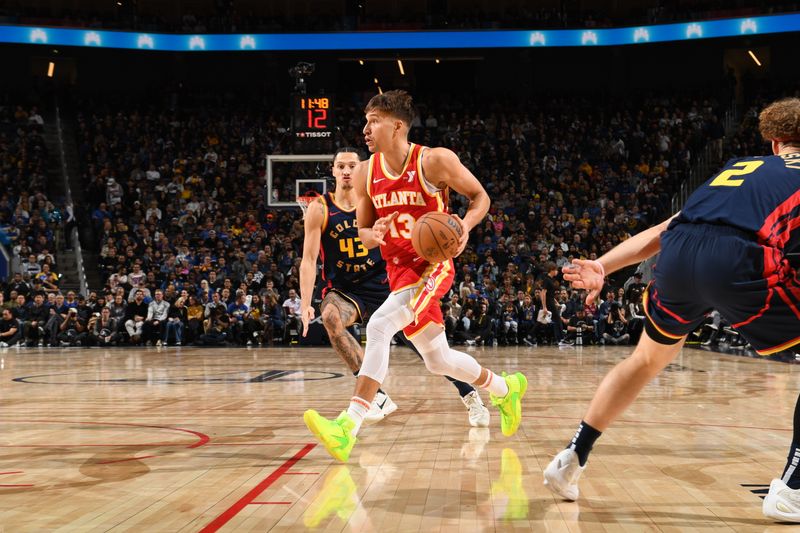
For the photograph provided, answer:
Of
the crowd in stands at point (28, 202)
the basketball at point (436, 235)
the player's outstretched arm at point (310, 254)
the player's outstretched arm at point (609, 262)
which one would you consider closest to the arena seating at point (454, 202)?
the crowd in stands at point (28, 202)

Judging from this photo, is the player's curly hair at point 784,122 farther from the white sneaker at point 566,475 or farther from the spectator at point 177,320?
the spectator at point 177,320

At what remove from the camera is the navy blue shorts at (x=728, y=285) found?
319 cm

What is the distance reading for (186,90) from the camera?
94.9ft

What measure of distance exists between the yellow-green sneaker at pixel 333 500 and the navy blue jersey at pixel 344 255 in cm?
268

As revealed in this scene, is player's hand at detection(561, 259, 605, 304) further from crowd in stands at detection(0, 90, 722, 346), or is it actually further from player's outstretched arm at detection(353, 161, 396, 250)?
crowd in stands at detection(0, 90, 722, 346)

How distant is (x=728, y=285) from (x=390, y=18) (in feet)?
84.8

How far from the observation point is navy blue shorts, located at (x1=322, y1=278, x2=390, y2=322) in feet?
22.6

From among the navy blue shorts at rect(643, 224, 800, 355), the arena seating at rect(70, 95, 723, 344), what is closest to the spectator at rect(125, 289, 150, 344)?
the arena seating at rect(70, 95, 723, 344)

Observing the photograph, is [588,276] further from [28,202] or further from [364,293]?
[28,202]

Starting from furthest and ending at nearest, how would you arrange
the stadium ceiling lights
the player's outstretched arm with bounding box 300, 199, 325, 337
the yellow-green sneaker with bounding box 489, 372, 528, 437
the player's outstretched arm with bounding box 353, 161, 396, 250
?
the stadium ceiling lights
the player's outstretched arm with bounding box 300, 199, 325, 337
the yellow-green sneaker with bounding box 489, 372, 528, 437
the player's outstretched arm with bounding box 353, 161, 396, 250

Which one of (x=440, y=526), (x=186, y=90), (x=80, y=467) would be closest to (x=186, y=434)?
(x=80, y=467)

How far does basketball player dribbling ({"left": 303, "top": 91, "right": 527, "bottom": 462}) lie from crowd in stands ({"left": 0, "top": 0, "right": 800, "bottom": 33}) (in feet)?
74.7

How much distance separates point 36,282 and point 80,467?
16.0 meters

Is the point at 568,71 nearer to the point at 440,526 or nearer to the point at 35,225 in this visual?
the point at 35,225
